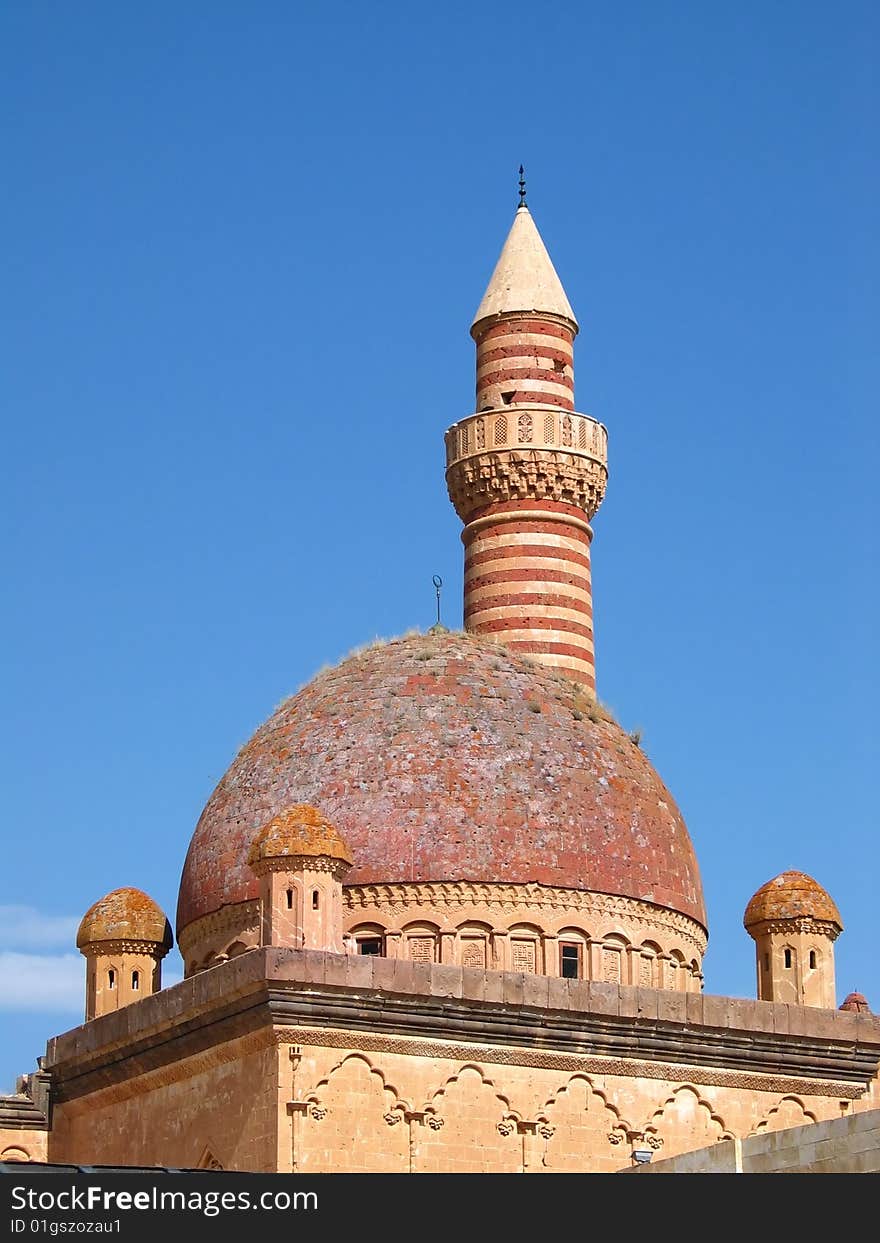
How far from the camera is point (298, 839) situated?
22.8 meters

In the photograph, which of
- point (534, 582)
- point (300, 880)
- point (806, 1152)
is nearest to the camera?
point (806, 1152)

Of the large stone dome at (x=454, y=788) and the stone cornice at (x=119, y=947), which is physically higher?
the large stone dome at (x=454, y=788)

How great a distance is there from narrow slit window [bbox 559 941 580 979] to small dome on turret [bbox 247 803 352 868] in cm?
312

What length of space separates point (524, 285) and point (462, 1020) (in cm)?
1431

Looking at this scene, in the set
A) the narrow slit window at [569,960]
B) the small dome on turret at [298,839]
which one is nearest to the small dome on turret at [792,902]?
the narrow slit window at [569,960]

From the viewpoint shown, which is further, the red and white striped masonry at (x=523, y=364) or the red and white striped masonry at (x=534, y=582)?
the red and white striped masonry at (x=523, y=364)

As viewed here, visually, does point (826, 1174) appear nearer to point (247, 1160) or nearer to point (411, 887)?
point (247, 1160)

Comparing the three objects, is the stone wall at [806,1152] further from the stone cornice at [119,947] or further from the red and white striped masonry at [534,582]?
the red and white striped masonry at [534,582]

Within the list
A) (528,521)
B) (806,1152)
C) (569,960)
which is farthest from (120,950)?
(806,1152)

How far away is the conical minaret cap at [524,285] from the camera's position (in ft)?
111

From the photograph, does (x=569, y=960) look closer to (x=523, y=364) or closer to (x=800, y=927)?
(x=800, y=927)

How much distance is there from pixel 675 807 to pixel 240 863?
516cm

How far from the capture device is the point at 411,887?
82.5 ft

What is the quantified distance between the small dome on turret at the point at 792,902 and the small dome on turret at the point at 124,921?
21.0ft
